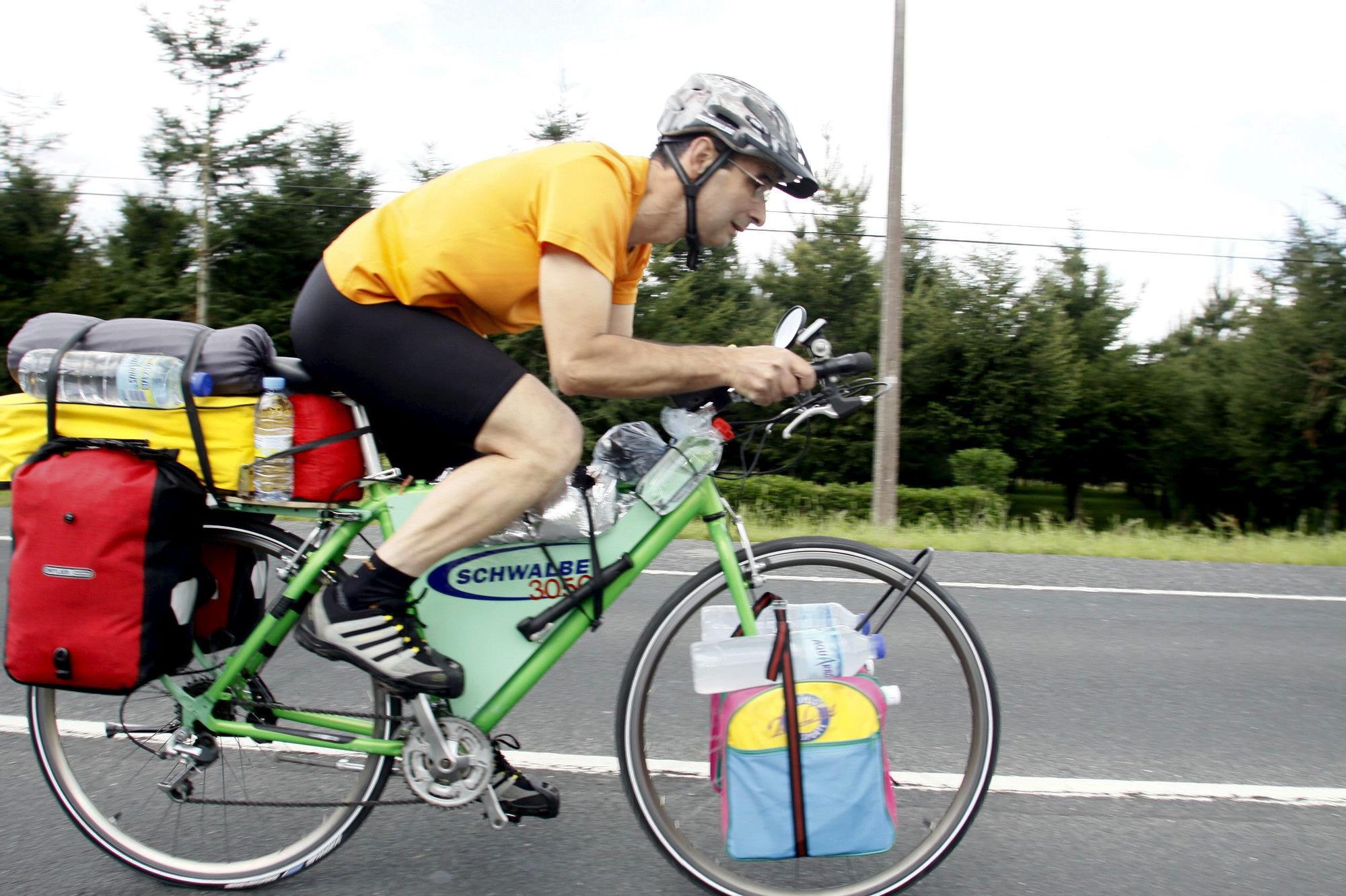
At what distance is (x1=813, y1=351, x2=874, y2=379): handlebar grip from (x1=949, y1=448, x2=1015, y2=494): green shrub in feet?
87.9

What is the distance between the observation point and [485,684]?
2406 mm

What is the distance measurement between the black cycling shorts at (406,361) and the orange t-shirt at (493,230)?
46 mm

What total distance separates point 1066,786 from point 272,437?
102 inches

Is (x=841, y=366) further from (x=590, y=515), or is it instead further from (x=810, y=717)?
(x=810, y=717)

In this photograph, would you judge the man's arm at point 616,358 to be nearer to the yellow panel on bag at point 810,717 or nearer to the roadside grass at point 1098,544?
the yellow panel on bag at point 810,717

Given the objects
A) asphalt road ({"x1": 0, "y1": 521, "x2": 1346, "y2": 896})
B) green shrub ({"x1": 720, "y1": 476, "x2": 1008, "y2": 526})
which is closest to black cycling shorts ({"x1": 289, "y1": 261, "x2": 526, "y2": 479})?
asphalt road ({"x1": 0, "y1": 521, "x2": 1346, "y2": 896})

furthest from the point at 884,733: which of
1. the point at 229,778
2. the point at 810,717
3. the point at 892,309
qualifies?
the point at 892,309

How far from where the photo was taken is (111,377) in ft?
7.48

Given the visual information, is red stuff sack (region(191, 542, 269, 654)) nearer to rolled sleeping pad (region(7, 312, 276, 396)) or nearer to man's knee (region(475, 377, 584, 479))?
rolled sleeping pad (region(7, 312, 276, 396))

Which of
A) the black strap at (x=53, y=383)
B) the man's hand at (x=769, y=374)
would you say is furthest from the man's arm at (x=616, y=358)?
the black strap at (x=53, y=383)

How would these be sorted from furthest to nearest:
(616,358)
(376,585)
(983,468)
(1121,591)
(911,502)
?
(983,468)
(911,502)
(1121,591)
(376,585)
(616,358)

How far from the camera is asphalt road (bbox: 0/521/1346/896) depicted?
2537mm

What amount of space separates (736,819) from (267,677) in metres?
1.25

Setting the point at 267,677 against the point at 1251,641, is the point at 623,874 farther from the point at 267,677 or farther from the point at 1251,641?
the point at 1251,641
